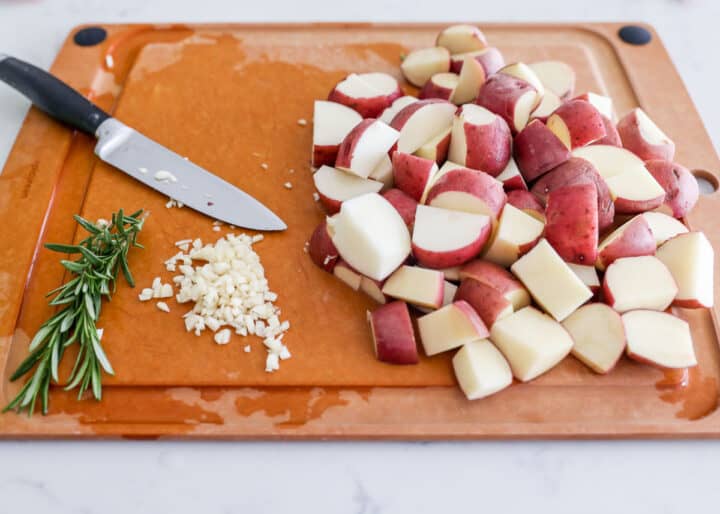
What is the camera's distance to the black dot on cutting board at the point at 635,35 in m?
2.93

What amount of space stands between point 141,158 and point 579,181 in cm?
142

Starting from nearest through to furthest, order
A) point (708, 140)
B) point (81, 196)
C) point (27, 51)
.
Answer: point (81, 196) < point (708, 140) < point (27, 51)

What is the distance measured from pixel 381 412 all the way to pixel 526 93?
1104 millimetres

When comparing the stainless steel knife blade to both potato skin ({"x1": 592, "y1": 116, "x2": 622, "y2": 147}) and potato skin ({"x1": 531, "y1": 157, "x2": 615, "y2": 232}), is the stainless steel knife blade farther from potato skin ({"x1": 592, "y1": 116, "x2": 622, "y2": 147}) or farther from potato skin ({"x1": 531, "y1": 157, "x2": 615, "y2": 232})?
potato skin ({"x1": 592, "y1": 116, "x2": 622, "y2": 147})

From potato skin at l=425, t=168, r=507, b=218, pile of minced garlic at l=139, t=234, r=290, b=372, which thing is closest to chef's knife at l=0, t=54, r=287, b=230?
pile of minced garlic at l=139, t=234, r=290, b=372

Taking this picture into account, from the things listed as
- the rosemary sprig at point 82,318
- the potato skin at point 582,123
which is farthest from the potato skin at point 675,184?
the rosemary sprig at point 82,318

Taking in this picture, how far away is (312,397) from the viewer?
6.29 feet

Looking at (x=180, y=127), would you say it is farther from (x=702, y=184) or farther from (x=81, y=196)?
(x=702, y=184)

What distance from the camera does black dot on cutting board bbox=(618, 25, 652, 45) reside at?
293 centimetres

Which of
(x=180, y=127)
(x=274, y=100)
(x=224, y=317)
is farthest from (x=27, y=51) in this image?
(x=224, y=317)

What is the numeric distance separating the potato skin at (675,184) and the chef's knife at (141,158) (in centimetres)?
120

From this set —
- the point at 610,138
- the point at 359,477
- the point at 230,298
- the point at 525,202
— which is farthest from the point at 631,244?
the point at 230,298

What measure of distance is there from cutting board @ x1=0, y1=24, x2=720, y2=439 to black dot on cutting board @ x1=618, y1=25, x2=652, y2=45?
34mm

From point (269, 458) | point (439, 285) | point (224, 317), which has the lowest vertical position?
point (269, 458)
